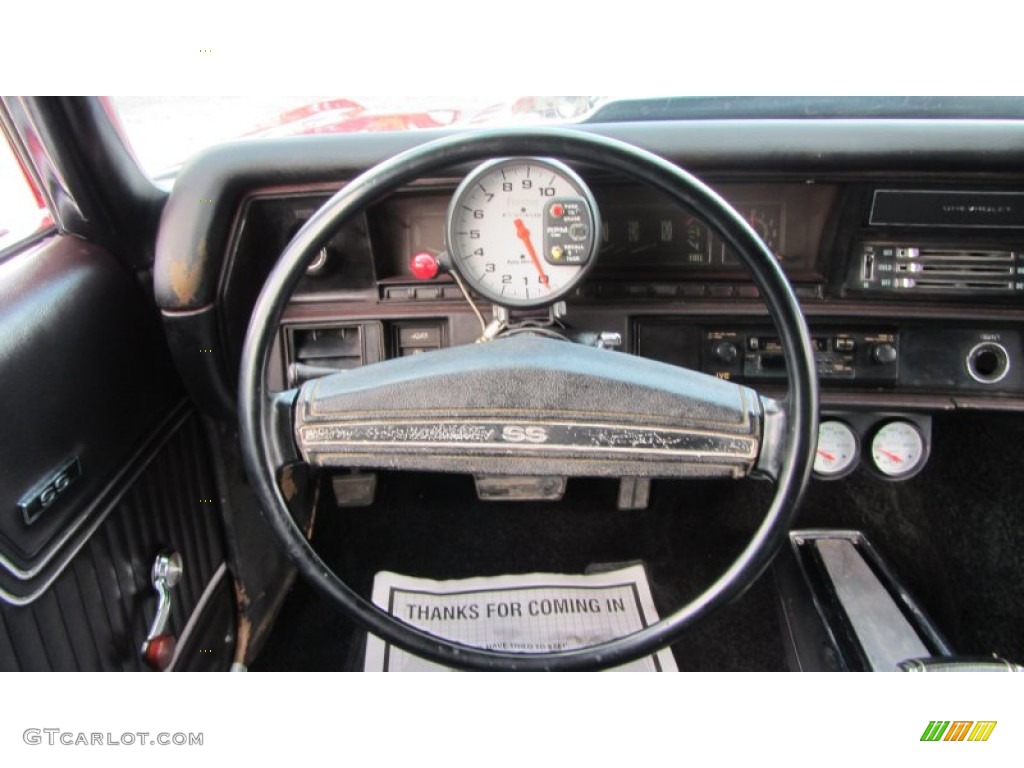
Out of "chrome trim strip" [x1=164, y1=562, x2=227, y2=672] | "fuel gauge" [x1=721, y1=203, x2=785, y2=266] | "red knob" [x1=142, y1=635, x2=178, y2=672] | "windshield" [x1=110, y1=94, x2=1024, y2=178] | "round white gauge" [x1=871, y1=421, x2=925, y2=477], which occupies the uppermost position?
"windshield" [x1=110, y1=94, x2=1024, y2=178]

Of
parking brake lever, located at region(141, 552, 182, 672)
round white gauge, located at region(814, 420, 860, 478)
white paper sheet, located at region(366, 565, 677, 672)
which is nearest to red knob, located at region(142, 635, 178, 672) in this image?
Result: parking brake lever, located at region(141, 552, 182, 672)

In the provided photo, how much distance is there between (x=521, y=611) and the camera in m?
1.37

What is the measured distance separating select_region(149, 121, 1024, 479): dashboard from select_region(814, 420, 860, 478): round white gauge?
0.03m

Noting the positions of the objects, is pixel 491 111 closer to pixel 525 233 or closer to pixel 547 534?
pixel 525 233

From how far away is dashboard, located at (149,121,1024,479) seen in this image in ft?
3.64

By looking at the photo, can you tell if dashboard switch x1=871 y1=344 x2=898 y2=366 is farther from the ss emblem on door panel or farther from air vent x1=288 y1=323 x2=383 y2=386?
air vent x1=288 y1=323 x2=383 y2=386

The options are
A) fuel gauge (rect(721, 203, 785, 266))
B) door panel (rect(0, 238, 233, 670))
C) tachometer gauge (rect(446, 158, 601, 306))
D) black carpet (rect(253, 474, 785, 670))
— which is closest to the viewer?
door panel (rect(0, 238, 233, 670))

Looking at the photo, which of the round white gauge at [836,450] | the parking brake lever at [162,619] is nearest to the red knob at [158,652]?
the parking brake lever at [162,619]

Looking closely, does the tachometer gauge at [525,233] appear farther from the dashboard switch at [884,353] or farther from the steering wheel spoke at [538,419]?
the dashboard switch at [884,353]

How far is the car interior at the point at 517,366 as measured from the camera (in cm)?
78

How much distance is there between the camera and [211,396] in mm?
1201

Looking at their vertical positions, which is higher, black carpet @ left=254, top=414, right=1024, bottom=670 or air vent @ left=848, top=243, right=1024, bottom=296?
air vent @ left=848, top=243, right=1024, bottom=296

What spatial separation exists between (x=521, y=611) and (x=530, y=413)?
710 mm

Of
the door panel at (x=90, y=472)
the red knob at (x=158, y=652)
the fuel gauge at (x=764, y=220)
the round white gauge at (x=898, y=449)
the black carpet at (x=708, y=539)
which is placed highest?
the fuel gauge at (x=764, y=220)
